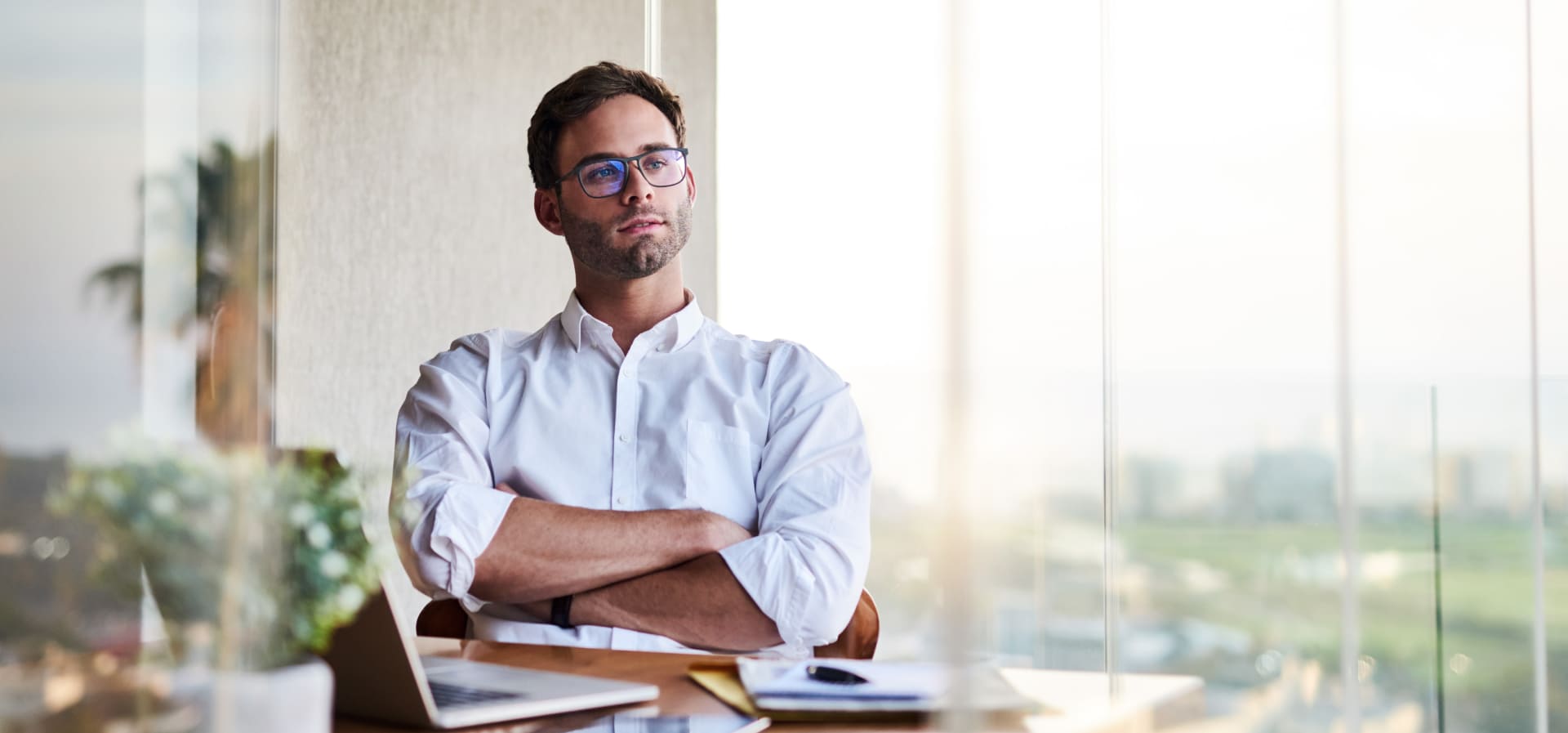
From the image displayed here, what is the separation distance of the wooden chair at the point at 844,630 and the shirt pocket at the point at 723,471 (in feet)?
0.73

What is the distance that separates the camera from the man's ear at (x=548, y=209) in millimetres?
2307

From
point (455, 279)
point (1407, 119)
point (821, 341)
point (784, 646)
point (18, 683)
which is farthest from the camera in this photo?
point (821, 341)

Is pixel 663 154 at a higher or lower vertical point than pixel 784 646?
higher

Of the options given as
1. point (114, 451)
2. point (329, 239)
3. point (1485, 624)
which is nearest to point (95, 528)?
point (114, 451)

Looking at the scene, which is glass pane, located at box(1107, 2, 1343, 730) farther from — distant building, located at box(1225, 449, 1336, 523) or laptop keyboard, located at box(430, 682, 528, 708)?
laptop keyboard, located at box(430, 682, 528, 708)

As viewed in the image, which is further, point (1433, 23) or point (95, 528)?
point (1433, 23)

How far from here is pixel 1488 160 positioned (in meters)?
1.06

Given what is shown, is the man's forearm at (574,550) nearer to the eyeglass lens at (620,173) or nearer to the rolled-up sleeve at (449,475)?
the rolled-up sleeve at (449,475)

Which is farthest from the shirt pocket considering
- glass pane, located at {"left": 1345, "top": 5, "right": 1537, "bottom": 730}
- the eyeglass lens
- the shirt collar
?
glass pane, located at {"left": 1345, "top": 5, "right": 1537, "bottom": 730}

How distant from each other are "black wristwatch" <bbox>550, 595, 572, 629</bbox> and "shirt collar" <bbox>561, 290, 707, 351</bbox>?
52cm

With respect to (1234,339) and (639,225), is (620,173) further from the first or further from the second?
(1234,339)

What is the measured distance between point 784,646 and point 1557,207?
1095 millimetres

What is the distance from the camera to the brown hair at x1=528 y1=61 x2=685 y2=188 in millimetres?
2176

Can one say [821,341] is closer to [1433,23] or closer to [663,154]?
[663,154]
